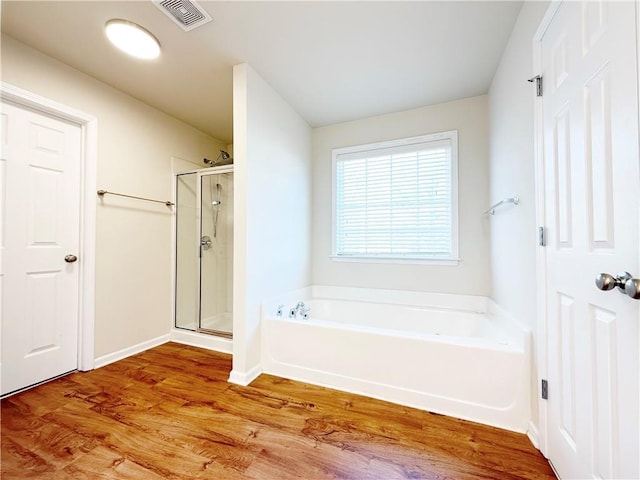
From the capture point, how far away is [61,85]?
195 centimetres

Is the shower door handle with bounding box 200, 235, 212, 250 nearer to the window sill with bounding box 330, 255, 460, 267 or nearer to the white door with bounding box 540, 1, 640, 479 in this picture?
the window sill with bounding box 330, 255, 460, 267

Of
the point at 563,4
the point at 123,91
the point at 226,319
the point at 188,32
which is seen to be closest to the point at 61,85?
the point at 123,91

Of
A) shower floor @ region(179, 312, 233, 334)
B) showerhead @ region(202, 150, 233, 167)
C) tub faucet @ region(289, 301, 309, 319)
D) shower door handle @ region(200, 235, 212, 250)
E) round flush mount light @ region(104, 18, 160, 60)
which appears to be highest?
round flush mount light @ region(104, 18, 160, 60)

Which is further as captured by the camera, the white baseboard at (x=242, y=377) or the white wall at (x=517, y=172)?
the white baseboard at (x=242, y=377)

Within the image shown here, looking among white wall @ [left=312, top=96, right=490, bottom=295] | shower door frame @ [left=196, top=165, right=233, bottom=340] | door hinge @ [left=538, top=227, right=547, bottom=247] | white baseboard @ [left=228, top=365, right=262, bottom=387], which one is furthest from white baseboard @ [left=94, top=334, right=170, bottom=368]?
door hinge @ [left=538, top=227, right=547, bottom=247]

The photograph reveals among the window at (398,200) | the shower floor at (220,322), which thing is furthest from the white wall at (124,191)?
the window at (398,200)

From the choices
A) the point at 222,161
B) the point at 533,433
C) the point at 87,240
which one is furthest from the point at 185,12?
the point at 533,433

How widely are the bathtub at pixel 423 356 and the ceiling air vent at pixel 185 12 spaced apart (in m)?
1.96

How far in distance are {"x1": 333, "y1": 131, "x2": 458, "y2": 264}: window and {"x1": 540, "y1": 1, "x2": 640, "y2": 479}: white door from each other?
4.18ft

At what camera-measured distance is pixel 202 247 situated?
2877 mm

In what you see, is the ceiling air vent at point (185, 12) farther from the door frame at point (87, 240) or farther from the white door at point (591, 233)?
the white door at point (591, 233)

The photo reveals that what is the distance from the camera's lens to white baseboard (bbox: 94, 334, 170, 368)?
2.16 meters

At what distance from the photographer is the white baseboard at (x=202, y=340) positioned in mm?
2531

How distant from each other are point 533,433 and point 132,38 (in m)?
3.29
